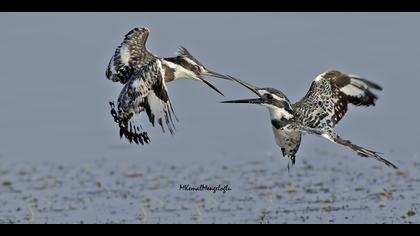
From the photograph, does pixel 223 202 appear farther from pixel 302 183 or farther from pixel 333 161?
pixel 333 161

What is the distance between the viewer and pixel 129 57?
32.3ft

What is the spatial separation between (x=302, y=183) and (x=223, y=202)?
4.13 feet

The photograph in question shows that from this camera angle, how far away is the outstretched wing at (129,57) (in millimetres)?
9727

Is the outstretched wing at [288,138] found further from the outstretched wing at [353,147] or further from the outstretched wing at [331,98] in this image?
the outstretched wing at [353,147]

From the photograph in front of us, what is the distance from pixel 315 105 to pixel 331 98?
0.68ft

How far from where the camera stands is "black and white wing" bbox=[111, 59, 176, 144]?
337 inches

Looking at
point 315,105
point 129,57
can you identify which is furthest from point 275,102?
point 129,57

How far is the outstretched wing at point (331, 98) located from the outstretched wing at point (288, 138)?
163mm

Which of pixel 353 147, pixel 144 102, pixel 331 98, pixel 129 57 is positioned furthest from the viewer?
pixel 129 57

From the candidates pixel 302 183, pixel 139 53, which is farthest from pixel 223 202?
pixel 139 53

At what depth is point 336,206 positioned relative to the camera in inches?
494

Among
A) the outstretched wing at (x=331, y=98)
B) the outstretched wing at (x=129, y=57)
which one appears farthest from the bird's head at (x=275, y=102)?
the outstretched wing at (x=129, y=57)

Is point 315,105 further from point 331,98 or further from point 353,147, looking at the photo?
point 353,147

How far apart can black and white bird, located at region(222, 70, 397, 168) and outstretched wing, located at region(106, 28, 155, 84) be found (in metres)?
1.41
